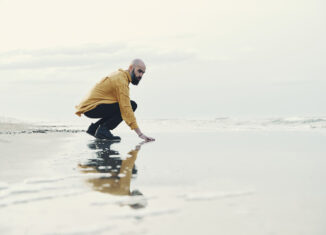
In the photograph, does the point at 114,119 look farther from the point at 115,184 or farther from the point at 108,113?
the point at 115,184

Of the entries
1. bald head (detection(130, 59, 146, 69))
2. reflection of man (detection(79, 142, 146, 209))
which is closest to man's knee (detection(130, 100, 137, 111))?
bald head (detection(130, 59, 146, 69))

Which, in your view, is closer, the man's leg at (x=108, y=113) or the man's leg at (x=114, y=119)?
the man's leg at (x=108, y=113)

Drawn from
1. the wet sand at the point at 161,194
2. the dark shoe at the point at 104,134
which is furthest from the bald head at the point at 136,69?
the wet sand at the point at 161,194

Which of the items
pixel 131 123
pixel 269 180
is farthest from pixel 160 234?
pixel 131 123

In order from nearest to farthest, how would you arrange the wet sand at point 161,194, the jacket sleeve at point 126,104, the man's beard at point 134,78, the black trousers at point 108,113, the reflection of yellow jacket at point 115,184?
the wet sand at point 161,194, the reflection of yellow jacket at point 115,184, the jacket sleeve at point 126,104, the man's beard at point 134,78, the black trousers at point 108,113

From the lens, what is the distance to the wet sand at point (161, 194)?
6.26 ft

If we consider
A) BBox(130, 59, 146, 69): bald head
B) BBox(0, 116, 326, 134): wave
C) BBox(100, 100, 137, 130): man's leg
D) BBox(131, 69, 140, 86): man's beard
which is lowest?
BBox(0, 116, 326, 134): wave

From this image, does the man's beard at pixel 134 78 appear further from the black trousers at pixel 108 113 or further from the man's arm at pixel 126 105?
the black trousers at pixel 108 113

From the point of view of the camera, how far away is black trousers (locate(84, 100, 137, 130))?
6.57m

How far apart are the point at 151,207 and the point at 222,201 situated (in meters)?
0.41

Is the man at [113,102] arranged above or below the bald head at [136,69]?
below

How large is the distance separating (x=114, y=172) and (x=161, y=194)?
2.79 feet

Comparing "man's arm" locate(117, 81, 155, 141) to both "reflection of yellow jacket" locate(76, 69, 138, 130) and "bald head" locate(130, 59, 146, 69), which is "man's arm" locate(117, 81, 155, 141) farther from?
"bald head" locate(130, 59, 146, 69)

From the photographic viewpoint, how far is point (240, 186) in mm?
2832
